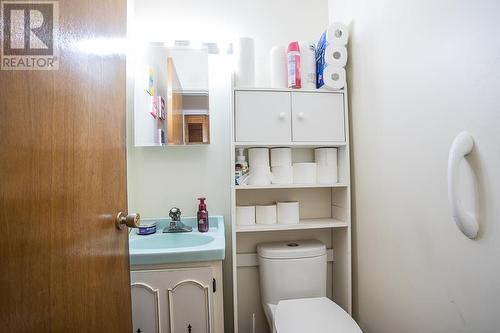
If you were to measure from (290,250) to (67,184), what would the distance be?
43.2 inches

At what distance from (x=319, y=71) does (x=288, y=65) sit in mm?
181

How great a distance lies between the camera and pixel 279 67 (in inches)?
55.2

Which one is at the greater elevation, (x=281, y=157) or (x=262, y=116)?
(x=262, y=116)

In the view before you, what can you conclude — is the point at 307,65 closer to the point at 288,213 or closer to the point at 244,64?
the point at 244,64

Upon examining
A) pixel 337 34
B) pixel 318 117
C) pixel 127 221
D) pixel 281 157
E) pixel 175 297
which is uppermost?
pixel 337 34

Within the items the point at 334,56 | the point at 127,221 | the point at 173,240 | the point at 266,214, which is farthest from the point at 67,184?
the point at 334,56

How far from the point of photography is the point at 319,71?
1384mm

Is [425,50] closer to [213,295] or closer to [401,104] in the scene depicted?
[401,104]

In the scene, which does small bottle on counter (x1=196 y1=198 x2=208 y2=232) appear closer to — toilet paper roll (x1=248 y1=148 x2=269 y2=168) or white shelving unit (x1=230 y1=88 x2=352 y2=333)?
white shelving unit (x1=230 y1=88 x2=352 y2=333)

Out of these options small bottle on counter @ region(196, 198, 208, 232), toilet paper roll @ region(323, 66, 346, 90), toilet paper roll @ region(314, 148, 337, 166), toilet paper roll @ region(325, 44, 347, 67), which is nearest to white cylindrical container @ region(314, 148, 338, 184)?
toilet paper roll @ region(314, 148, 337, 166)

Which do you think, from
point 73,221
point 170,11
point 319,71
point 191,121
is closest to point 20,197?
point 73,221

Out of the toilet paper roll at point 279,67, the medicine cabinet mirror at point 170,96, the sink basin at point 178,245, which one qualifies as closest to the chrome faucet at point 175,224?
the sink basin at point 178,245

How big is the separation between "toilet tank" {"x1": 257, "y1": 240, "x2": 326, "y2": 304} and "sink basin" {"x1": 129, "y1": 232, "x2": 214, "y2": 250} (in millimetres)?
352

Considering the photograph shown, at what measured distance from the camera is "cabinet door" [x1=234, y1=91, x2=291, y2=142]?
1.31 metres
